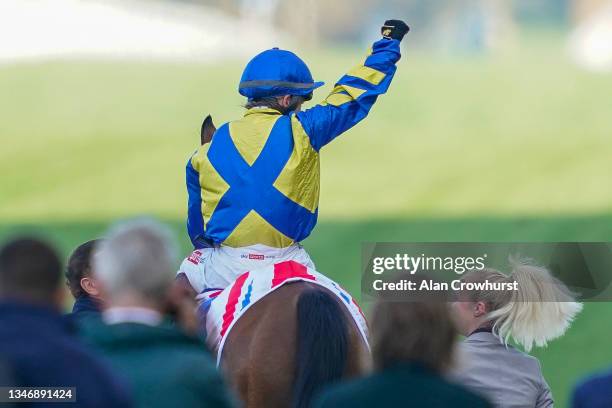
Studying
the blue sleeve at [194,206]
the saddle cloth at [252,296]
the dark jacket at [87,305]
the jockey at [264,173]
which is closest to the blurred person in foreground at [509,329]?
the saddle cloth at [252,296]

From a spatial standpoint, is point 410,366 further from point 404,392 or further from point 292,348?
point 292,348

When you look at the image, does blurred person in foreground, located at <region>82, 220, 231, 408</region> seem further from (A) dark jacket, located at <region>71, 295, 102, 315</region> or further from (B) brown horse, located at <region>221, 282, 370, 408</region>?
(A) dark jacket, located at <region>71, 295, 102, 315</region>

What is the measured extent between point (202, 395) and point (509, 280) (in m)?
1.87

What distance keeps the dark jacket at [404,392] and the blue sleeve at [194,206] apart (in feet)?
7.45

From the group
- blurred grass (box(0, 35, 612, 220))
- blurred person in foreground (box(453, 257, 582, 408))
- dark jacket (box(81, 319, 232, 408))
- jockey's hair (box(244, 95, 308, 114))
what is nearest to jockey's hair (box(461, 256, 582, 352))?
blurred person in foreground (box(453, 257, 582, 408))

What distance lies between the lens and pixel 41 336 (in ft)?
9.78

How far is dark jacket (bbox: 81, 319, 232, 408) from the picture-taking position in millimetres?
3162

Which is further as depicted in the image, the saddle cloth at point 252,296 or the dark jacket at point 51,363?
the saddle cloth at point 252,296

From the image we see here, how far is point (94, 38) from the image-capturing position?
22781 mm

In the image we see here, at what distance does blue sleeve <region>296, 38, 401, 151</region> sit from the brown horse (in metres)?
0.82

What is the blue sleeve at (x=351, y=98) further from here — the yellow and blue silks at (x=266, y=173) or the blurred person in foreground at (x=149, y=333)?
the blurred person in foreground at (x=149, y=333)

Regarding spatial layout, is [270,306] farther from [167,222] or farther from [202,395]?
[167,222]

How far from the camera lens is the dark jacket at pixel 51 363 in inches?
115

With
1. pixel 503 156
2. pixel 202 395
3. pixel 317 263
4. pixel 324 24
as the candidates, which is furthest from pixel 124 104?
pixel 202 395
